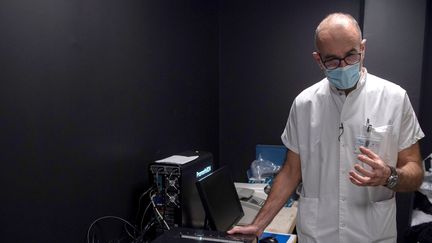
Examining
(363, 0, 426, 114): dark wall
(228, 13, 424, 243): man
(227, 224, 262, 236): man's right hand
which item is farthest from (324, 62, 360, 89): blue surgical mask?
(363, 0, 426, 114): dark wall

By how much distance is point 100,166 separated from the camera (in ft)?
5.27

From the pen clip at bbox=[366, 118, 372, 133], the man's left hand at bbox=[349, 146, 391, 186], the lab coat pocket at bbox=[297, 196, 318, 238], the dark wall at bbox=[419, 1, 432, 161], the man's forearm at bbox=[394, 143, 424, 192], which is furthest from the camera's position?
the dark wall at bbox=[419, 1, 432, 161]

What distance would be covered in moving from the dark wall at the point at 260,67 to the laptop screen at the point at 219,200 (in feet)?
5.23

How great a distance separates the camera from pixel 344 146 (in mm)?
1354

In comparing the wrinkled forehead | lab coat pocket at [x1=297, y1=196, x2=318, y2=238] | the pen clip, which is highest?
the wrinkled forehead

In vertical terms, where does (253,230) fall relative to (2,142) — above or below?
below

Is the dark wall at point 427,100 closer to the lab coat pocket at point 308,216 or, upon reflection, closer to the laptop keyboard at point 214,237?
the lab coat pocket at point 308,216

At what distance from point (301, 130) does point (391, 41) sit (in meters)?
1.69

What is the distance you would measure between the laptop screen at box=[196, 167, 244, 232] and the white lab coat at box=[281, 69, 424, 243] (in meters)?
0.32

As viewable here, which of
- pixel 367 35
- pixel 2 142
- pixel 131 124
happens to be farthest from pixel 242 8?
pixel 2 142

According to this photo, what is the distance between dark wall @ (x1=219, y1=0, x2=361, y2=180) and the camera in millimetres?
3072

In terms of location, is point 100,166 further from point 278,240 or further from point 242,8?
point 242,8

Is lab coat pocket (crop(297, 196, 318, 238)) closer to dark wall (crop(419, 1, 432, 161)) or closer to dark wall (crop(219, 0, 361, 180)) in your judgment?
dark wall (crop(219, 0, 361, 180))

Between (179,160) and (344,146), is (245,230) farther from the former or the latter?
(179,160)
